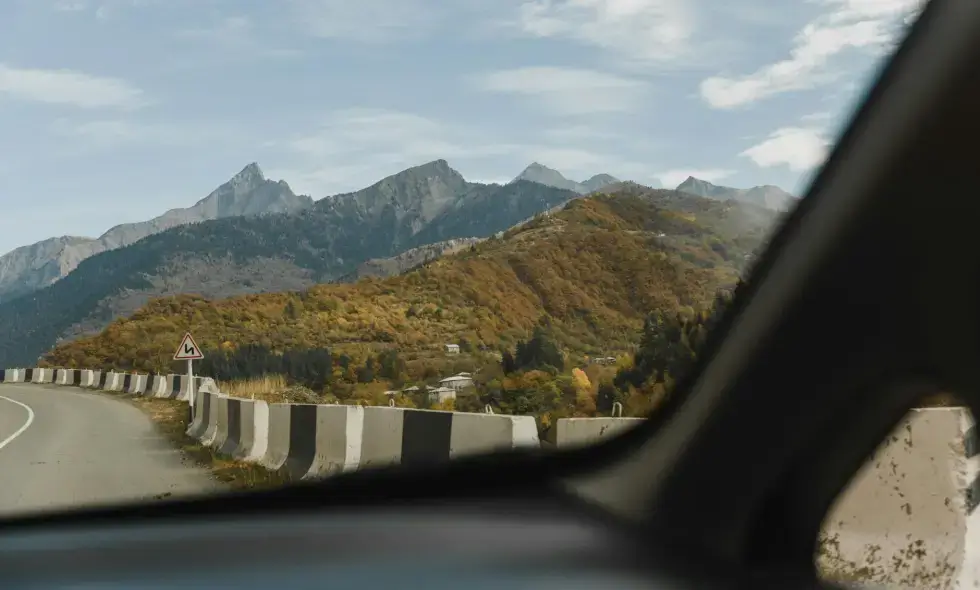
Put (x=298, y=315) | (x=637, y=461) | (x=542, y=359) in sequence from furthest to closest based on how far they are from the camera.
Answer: (x=298, y=315), (x=542, y=359), (x=637, y=461)

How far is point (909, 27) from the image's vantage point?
2.15 meters

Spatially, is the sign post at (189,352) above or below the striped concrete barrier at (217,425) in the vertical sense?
above

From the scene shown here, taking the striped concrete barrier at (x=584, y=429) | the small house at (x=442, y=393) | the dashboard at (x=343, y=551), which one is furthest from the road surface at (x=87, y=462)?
→ the striped concrete barrier at (x=584, y=429)

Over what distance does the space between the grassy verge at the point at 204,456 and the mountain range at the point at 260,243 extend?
0.93 meters

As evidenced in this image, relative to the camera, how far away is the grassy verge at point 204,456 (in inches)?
193

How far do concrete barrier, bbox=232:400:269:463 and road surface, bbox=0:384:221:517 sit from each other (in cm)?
55

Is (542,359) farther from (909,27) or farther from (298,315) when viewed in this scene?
(909,27)

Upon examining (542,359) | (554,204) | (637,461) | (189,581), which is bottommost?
(189,581)

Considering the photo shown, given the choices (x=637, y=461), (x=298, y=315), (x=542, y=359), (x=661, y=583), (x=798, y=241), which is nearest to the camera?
(x=798, y=241)

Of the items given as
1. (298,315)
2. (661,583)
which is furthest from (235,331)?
(661,583)

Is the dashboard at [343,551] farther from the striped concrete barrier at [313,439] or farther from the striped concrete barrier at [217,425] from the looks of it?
the striped concrete barrier at [217,425]

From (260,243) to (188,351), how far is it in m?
1.18

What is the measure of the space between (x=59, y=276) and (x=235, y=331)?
1640mm

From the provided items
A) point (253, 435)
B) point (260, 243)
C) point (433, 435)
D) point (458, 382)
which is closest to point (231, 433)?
point (253, 435)
